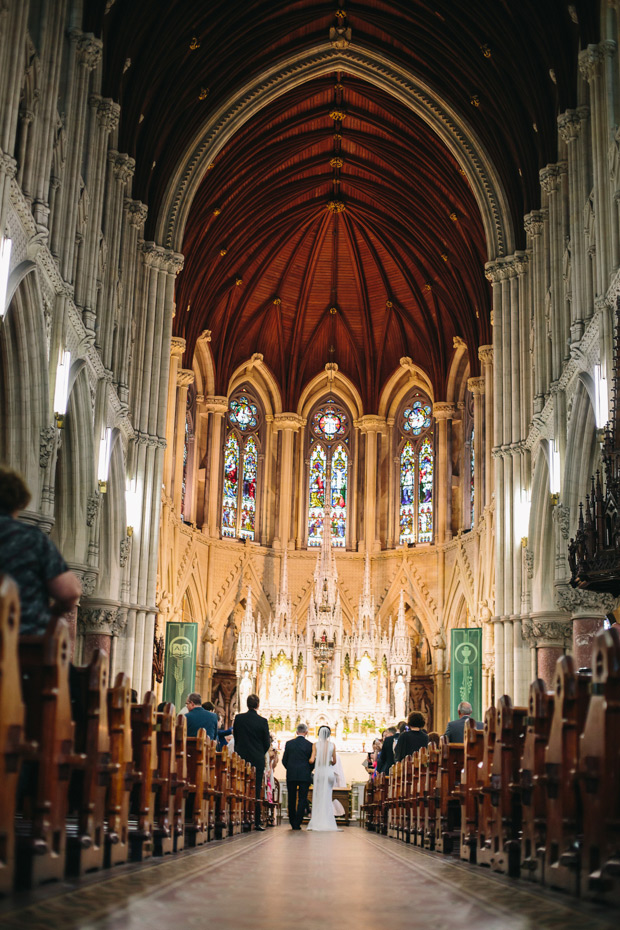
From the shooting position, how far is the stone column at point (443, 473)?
119 feet

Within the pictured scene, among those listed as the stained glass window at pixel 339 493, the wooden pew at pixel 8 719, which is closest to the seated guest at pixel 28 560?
the wooden pew at pixel 8 719

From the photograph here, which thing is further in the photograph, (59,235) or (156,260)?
(156,260)

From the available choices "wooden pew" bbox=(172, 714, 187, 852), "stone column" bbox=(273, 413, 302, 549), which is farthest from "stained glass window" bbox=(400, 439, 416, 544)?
"wooden pew" bbox=(172, 714, 187, 852)

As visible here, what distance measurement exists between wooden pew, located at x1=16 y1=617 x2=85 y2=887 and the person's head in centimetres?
58

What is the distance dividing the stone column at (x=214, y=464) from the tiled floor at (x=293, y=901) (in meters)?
28.3

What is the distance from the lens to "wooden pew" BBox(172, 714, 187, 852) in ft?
31.2

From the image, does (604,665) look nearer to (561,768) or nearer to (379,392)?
(561,768)

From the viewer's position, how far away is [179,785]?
31.4 feet

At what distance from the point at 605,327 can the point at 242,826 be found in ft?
30.2

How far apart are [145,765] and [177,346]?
2580 centimetres

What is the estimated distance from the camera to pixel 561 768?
20.7ft

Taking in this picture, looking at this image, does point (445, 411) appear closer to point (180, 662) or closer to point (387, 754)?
point (180, 662)

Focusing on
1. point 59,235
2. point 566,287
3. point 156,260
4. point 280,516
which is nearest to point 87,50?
point 59,235

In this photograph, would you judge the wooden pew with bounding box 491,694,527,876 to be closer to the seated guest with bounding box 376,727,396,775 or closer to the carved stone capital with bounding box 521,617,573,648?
the seated guest with bounding box 376,727,396,775
